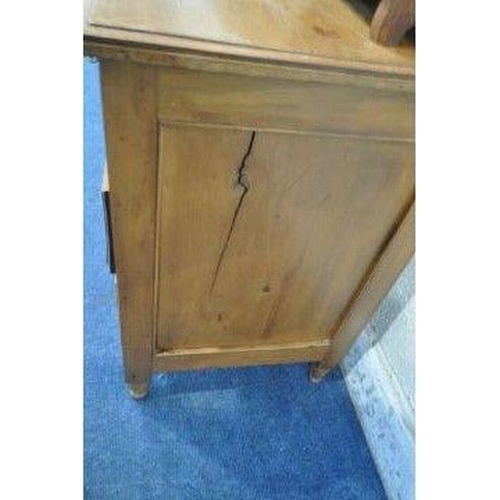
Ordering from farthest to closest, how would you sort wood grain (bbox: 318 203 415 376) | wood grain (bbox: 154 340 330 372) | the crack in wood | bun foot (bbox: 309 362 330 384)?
bun foot (bbox: 309 362 330 384), wood grain (bbox: 154 340 330 372), wood grain (bbox: 318 203 415 376), the crack in wood

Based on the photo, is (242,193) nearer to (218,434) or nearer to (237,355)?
(237,355)

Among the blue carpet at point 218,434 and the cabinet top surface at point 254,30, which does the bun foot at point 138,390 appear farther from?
the cabinet top surface at point 254,30

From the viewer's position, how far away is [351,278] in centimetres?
91

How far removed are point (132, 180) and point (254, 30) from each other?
225 millimetres

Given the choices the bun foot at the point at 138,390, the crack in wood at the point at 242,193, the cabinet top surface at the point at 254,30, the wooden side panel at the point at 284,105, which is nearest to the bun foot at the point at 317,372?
the bun foot at the point at 138,390

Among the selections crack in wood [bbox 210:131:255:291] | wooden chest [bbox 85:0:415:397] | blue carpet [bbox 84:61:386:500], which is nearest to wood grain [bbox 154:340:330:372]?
wooden chest [bbox 85:0:415:397]

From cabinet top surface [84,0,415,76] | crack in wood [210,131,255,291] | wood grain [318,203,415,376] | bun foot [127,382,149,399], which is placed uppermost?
cabinet top surface [84,0,415,76]

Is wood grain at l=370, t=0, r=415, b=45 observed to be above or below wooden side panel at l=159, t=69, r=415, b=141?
above

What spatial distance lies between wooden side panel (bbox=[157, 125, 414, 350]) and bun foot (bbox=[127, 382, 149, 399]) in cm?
17

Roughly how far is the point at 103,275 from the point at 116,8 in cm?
97

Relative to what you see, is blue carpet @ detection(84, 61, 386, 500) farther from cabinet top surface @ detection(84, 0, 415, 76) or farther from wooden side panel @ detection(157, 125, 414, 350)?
cabinet top surface @ detection(84, 0, 415, 76)

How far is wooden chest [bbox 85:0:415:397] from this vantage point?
487 mm

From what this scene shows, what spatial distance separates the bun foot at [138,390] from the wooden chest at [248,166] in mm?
124
